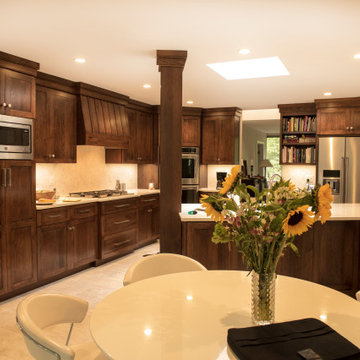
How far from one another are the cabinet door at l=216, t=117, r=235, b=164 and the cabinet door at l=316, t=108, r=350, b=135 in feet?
5.15

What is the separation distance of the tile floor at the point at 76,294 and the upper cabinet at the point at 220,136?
7.14 feet

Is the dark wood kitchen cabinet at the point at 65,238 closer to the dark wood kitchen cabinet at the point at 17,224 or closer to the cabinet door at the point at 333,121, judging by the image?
the dark wood kitchen cabinet at the point at 17,224

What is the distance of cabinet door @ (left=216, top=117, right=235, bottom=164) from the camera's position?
7.03 meters

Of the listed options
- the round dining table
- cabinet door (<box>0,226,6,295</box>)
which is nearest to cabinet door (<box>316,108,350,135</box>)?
the round dining table

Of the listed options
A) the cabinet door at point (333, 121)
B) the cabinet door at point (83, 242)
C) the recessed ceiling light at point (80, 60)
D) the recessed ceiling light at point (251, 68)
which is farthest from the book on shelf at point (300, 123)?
the recessed ceiling light at point (80, 60)

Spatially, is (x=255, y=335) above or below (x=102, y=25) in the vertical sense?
below

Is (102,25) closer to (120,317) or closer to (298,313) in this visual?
(120,317)

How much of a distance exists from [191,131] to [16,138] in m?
3.87

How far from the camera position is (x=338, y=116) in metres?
6.10

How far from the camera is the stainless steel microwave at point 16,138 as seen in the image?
3635 mm

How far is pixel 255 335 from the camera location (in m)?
1.21

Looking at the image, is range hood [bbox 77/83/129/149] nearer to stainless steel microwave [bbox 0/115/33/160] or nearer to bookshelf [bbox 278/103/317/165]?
stainless steel microwave [bbox 0/115/33/160]

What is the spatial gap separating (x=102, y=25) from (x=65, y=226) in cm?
247

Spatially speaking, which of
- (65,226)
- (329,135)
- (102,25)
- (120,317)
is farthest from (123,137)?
(120,317)
